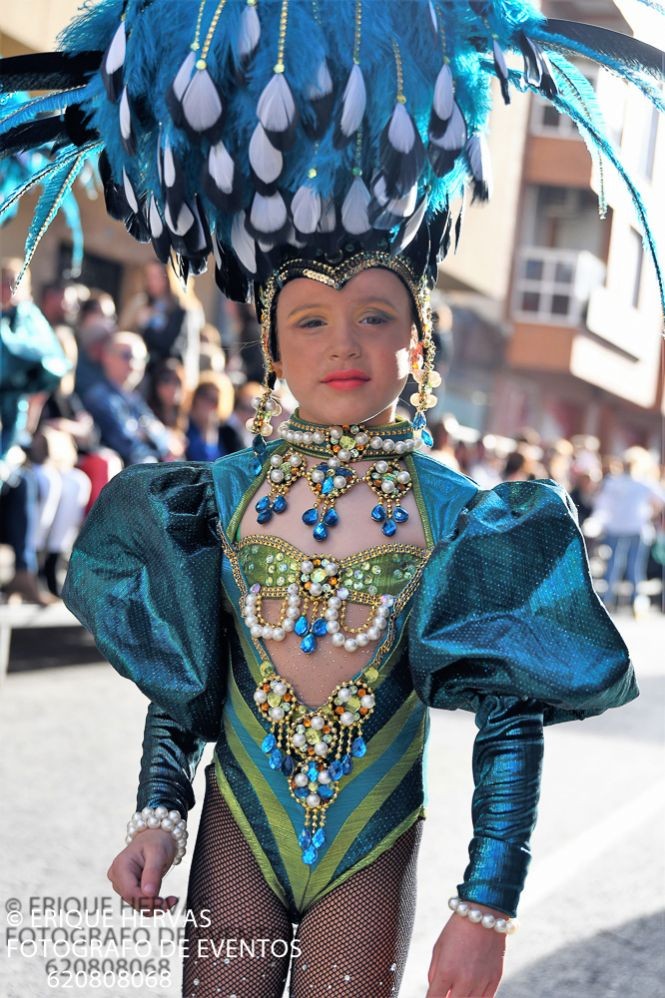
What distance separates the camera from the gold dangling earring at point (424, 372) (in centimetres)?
226

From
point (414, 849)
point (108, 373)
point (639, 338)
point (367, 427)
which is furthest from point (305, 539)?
point (639, 338)

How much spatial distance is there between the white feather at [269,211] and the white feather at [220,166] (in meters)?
0.05

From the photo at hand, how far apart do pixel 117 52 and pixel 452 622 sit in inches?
41.0

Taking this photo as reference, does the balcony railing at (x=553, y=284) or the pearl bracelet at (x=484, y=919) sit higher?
the balcony railing at (x=553, y=284)

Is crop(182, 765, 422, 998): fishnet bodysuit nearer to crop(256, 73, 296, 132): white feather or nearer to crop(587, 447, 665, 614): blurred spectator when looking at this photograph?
crop(256, 73, 296, 132): white feather

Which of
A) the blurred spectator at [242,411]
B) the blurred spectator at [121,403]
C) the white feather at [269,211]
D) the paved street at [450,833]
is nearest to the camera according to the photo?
the white feather at [269,211]

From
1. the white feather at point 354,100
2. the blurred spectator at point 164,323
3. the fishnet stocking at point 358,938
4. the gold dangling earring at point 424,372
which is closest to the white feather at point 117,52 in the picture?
the white feather at point 354,100

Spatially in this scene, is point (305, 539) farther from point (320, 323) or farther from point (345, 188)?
point (345, 188)

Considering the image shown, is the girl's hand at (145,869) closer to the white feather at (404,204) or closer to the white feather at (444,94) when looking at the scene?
the white feather at (404,204)

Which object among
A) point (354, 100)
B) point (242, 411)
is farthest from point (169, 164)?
point (242, 411)

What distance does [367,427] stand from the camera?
2236mm

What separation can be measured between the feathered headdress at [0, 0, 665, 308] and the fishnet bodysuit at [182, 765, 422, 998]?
98cm

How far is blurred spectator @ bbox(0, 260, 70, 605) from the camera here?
20.5 ft

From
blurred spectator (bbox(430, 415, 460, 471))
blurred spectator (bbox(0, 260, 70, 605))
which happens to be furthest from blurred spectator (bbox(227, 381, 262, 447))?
blurred spectator (bbox(0, 260, 70, 605))
